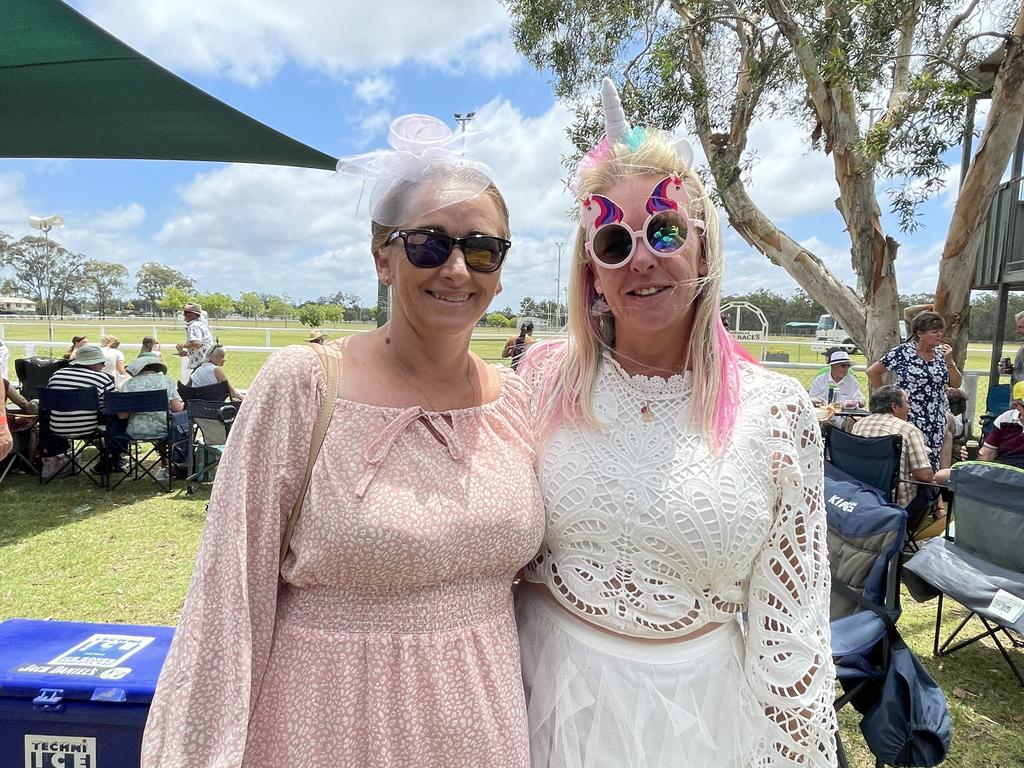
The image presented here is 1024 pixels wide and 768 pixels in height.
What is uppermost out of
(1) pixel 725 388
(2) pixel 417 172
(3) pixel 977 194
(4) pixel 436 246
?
(3) pixel 977 194

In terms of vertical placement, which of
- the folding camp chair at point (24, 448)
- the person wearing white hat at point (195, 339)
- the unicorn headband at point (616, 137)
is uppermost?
the unicorn headband at point (616, 137)

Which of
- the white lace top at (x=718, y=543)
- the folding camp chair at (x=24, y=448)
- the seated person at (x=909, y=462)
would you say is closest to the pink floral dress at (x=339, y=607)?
the white lace top at (x=718, y=543)

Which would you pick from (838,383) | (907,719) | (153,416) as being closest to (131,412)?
(153,416)

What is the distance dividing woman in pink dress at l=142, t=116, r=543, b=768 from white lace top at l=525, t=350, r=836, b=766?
0.45 ft

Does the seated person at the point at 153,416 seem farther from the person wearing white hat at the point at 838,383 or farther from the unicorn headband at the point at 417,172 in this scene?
the person wearing white hat at the point at 838,383

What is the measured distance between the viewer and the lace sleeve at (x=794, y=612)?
1.32m

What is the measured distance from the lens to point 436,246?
1.28m

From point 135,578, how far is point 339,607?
4373mm

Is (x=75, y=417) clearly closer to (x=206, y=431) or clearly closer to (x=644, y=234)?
(x=206, y=431)

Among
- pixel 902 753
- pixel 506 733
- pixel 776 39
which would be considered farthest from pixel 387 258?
pixel 776 39

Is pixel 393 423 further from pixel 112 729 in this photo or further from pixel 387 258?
pixel 112 729

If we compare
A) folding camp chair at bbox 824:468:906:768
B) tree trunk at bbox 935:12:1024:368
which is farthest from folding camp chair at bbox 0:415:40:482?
tree trunk at bbox 935:12:1024:368

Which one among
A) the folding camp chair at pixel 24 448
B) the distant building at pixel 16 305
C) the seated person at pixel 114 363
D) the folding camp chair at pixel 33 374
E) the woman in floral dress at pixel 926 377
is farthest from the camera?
the distant building at pixel 16 305

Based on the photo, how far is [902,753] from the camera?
2334 mm
